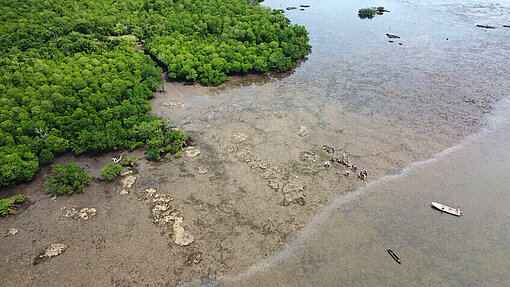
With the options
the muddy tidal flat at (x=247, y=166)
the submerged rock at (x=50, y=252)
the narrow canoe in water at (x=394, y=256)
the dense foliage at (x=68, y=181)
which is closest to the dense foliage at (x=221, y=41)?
the muddy tidal flat at (x=247, y=166)

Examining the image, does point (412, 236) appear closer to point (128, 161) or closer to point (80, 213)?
point (128, 161)

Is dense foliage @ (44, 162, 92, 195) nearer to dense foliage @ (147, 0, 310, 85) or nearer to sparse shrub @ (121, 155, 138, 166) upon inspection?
sparse shrub @ (121, 155, 138, 166)

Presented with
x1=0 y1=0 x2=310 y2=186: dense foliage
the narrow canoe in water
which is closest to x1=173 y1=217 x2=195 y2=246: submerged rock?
x1=0 y1=0 x2=310 y2=186: dense foliage

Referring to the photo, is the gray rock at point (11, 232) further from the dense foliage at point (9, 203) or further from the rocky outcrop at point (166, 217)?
the rocky outcrop at point (166, 217)

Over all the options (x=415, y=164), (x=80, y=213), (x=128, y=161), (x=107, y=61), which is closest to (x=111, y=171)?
(x=128, y=161)

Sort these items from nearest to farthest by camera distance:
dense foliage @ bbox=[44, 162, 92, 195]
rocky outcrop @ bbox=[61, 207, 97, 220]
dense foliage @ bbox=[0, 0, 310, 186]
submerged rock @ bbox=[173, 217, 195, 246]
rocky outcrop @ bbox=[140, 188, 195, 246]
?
submerged rock @ bbox=[173, 217, 195, 246] < rocky outcrop @ bbox=[140, 188, 195, 246] < rocky outcrop @ bbox=[61, 207, 97, 220] < dense foliage @ bbox=[44, 162, 92, 195] < dense foliage @ bbox=[0, 0, 310, 186]

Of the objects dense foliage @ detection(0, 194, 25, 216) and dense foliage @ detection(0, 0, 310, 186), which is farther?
dense foliage @ detection(0, 0, 310, 186)
